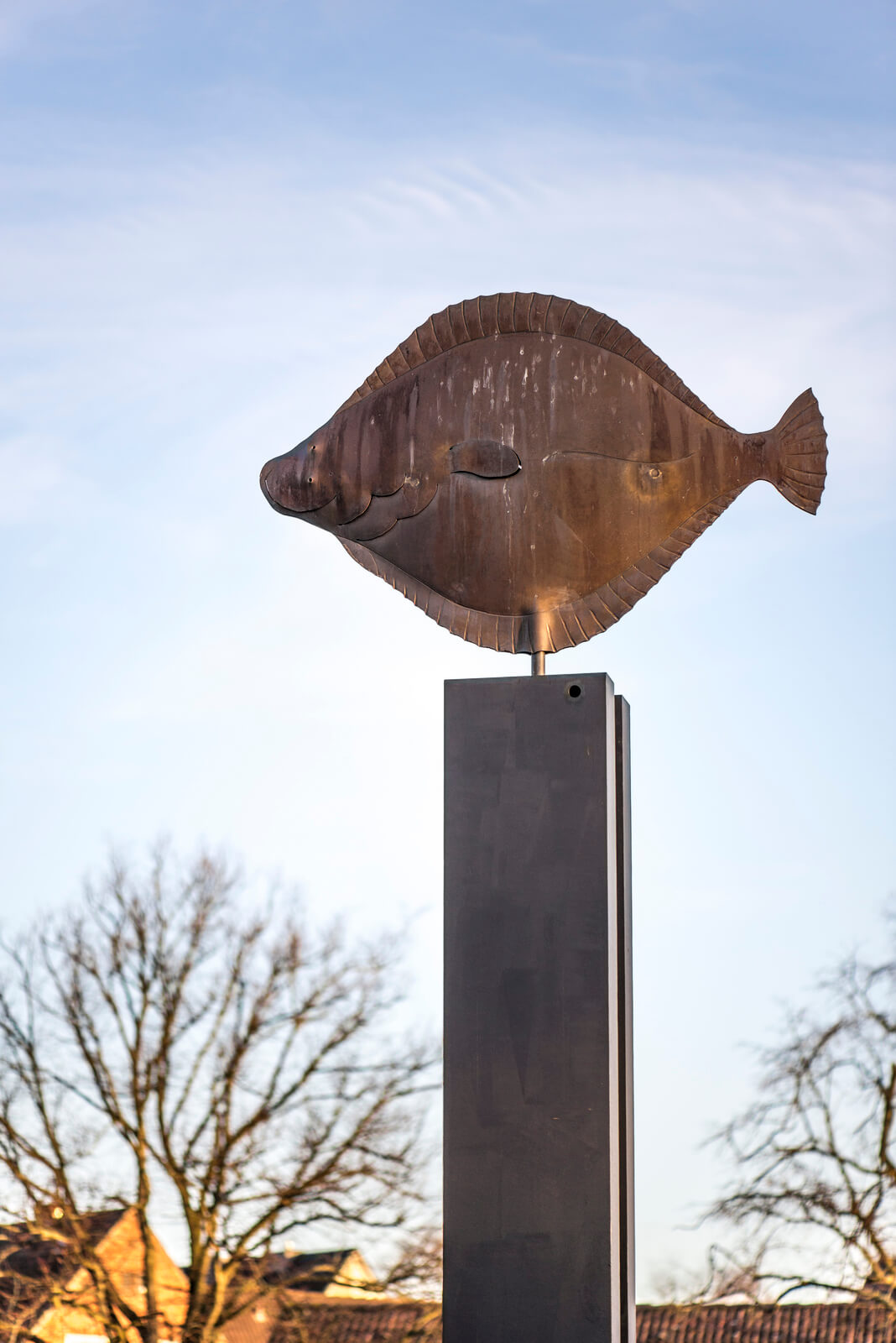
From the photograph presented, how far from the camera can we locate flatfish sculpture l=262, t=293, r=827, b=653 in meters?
2.75

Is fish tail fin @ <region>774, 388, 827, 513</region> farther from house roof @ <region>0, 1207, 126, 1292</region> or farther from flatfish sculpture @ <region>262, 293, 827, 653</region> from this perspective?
house roof @ <region>0, 1207, 126, 1292</region>

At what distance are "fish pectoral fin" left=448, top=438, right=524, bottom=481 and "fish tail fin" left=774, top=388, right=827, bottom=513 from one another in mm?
548

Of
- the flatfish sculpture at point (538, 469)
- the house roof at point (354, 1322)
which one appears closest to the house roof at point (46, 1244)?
the house roof at point (354, 1322)

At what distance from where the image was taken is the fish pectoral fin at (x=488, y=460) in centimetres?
275

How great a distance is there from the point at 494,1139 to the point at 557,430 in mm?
1329

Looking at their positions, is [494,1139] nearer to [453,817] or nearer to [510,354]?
[453,817]

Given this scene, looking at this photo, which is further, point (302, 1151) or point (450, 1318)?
point (302, 1151)

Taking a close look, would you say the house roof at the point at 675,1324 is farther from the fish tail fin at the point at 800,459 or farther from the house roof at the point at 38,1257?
the fish tail fin at the point at 800,459

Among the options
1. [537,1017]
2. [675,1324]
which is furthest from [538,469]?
[675,1324]

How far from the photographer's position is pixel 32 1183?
1084cm

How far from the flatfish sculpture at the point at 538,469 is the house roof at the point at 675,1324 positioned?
9144 millimetres

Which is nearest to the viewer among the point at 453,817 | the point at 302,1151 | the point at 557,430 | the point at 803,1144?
the point at 453,817

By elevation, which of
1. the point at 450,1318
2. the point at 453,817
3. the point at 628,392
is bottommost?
the point at 450,1318

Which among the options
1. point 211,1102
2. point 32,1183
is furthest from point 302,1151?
point 32,1183
